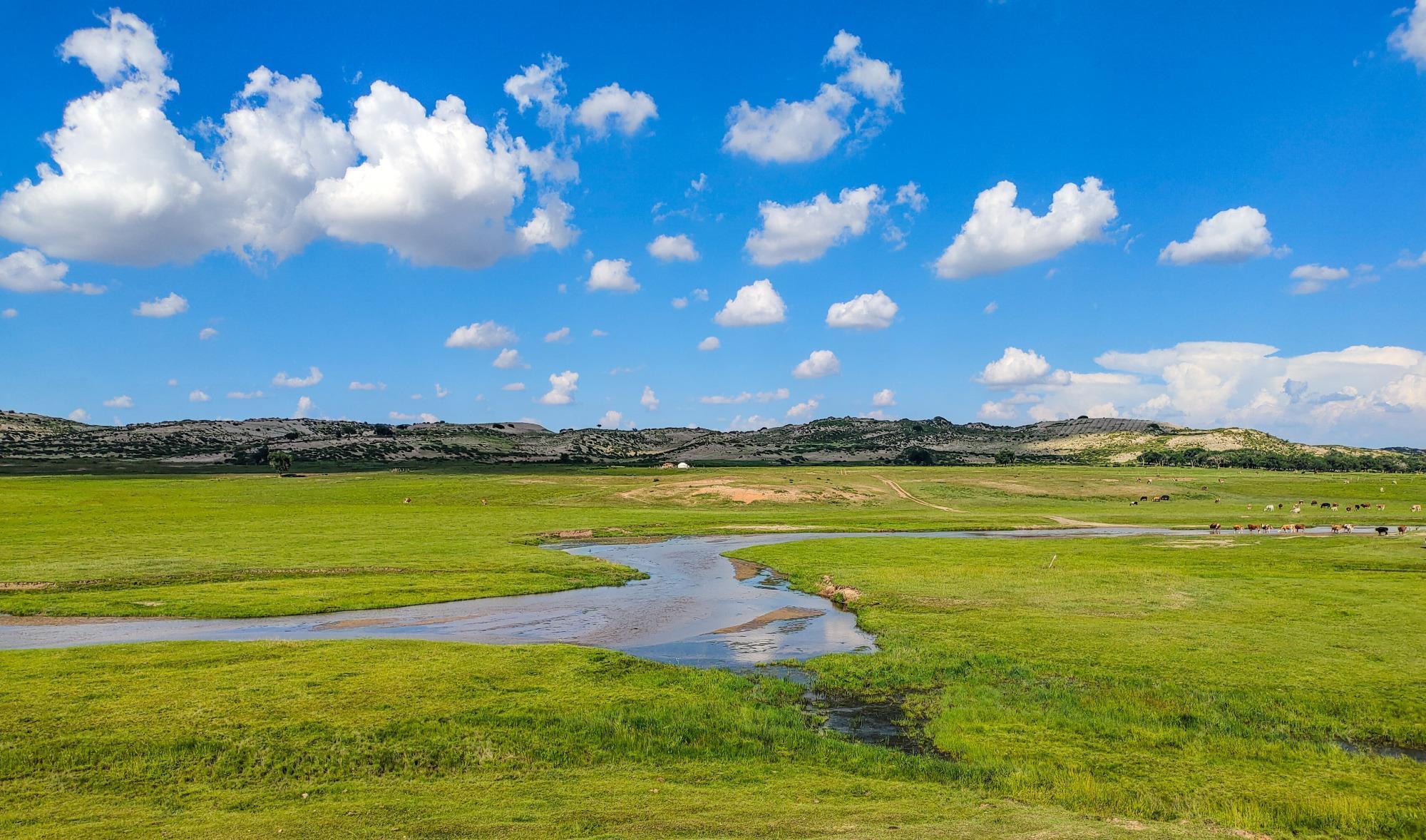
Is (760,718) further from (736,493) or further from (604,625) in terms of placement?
(736,493)

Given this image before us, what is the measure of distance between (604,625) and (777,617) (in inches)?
348

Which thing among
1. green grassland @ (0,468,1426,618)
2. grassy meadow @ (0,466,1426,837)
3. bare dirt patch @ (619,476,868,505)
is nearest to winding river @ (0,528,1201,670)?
grassy meadow @ (0,466,1426,837)

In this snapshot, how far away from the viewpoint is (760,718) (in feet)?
73.5

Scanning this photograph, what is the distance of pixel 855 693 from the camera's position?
2584cm

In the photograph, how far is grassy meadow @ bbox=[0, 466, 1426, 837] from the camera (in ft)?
52.2

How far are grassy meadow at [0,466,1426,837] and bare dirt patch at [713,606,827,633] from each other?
3544mm

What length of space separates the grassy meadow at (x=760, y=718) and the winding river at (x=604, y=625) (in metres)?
2.25

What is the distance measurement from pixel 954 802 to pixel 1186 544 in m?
64.7

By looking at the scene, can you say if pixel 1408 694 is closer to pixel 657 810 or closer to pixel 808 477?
pixel 657 810

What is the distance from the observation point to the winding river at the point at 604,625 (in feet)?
109

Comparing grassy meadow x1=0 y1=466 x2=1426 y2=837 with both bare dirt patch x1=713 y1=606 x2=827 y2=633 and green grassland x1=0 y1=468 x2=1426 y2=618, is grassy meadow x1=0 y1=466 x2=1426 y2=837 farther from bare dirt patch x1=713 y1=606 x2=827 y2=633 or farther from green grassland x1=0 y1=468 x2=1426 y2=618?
bare dirt patch x1=713 y1=606 x2=827 y2=633

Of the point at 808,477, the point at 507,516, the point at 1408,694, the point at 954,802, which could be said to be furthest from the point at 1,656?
the point at 808,477

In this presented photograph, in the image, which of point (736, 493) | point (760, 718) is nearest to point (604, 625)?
point (760, 718)

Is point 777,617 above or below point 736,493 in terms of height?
below
